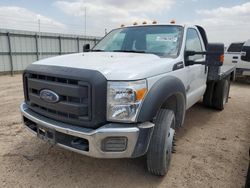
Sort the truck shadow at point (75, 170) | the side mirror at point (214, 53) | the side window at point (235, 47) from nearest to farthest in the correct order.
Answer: the truck shadow at point (75, 170), the side mirror at point (214, 53), the side window at point (235, 47)

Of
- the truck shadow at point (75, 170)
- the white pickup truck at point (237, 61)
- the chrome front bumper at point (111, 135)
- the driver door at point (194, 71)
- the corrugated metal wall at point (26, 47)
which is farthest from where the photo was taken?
the corrugated metal wall at point (26, 47)

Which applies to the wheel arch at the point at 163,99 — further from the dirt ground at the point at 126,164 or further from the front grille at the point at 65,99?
the dirt ground at the point at 126,164

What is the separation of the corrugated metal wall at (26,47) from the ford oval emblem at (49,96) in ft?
37.1

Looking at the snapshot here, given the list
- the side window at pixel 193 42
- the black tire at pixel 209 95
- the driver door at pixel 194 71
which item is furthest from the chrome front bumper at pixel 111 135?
the black tire at pixel 209 95

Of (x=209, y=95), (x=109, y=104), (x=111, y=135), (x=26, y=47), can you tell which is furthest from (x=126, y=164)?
(x=26, y=47)

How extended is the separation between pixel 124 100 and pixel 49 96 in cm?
86

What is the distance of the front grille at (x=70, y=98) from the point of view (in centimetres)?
212

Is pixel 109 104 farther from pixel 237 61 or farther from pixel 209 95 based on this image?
pixel 237 61

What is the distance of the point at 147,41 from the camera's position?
3.41 metres

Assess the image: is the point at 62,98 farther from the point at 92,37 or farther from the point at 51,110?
the point at 92,37

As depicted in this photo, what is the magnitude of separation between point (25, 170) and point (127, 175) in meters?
1.31

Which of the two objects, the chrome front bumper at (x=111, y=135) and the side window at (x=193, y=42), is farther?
the side window at (x=193, y=42)

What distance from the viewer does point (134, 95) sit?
2.12m

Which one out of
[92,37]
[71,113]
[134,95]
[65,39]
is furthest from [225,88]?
[92,37]
